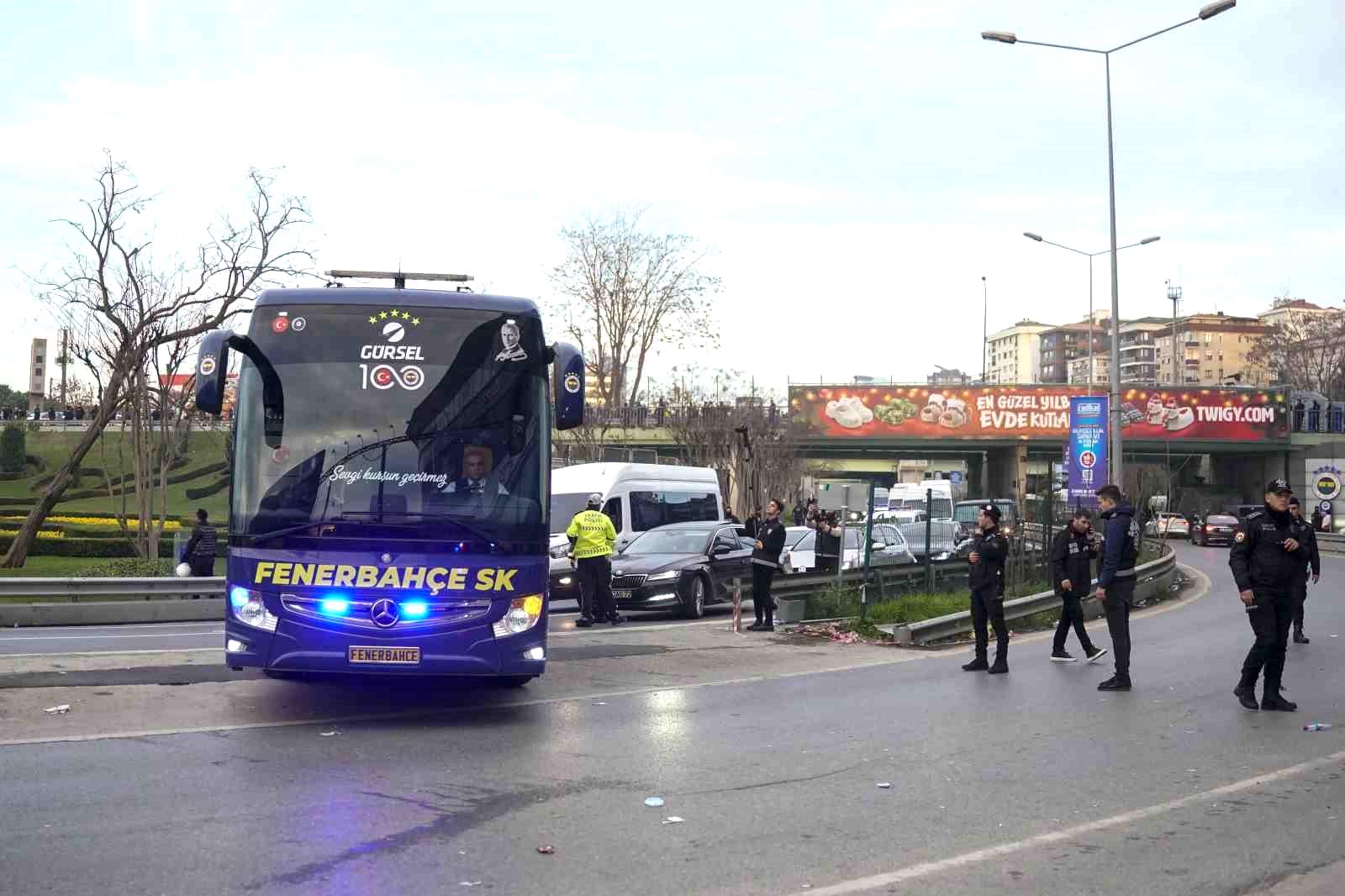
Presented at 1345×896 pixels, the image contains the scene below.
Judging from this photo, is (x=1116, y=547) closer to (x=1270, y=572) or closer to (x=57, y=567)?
(x=1270, y=572)

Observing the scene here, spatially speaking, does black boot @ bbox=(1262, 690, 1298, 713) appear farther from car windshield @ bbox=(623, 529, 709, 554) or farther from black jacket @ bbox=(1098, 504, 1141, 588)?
car windshield @ bbox=(623, 529, 709, 554)

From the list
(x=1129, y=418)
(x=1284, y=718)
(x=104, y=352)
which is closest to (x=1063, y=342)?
(x=1129, y=418)

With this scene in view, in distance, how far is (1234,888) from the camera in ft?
20.4

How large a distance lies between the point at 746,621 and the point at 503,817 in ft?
44.1

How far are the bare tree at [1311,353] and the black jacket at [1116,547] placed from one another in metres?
79.3

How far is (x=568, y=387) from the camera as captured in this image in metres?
10.2

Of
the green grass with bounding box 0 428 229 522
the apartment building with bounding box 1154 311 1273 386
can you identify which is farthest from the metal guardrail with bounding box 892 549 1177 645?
the apartment building with bounding box 1154 311 1273 386

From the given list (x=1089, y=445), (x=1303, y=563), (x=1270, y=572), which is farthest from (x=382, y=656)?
(x=1089, y=445)

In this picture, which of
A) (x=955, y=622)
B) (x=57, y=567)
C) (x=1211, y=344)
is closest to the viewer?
(x=955, y=622)

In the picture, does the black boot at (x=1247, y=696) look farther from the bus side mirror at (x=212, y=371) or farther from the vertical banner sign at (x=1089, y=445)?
the vertical banner sign at (x=1089, y=445)

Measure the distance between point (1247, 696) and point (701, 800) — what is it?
20.3ft

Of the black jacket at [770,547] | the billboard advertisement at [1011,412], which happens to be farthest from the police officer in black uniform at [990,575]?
the billboard advertisement at [1011,412]

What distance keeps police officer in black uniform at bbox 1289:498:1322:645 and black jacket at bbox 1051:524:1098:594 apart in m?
2.13

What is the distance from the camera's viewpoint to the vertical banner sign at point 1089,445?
100 feet
